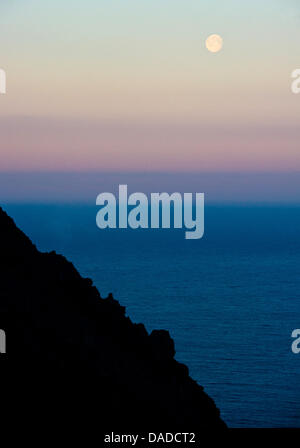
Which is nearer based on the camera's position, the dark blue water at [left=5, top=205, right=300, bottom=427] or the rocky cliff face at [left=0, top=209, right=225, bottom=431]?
the rocky cliff face at [left=0, top=209, right=225, bottom=431]

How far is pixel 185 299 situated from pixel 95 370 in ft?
464

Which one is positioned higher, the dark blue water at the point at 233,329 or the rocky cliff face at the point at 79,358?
the dark blue water at the point at 233,329

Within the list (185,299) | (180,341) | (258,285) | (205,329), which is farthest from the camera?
(258,285)

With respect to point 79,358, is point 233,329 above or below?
above

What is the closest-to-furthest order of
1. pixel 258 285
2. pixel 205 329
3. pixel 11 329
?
pixel 11 329, pixel 205 329, pixel 258 285

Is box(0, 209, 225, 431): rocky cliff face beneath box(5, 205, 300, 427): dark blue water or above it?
beneath

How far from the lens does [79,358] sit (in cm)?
2105

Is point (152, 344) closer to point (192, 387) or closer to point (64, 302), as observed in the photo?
point (192, 387)

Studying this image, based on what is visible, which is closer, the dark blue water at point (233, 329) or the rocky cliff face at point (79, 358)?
the rocky cliff face at point (79, 358)

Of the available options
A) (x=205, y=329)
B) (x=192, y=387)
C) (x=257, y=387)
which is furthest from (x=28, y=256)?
(x=205, y=329)

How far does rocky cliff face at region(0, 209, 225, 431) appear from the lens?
60.6 ft

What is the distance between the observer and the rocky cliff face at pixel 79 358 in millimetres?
18484

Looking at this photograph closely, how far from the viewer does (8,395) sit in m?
17.6

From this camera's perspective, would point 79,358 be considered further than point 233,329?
No
